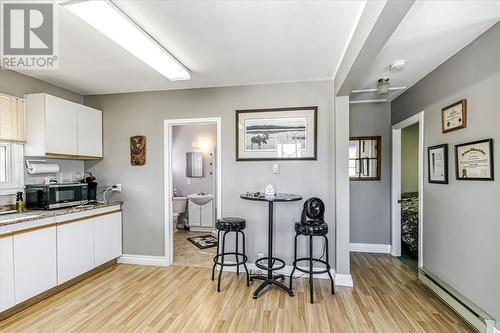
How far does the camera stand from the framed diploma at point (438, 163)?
2592 mm

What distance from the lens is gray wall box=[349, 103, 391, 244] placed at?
161 inches

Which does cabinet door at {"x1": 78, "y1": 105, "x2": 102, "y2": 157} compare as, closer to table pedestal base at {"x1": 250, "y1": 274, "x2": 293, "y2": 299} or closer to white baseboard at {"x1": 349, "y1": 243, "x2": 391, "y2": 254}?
table pedestal base at {"x1": 250, "y1": 274, "x2": 293, "y2": 299}

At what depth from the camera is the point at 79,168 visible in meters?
3.71

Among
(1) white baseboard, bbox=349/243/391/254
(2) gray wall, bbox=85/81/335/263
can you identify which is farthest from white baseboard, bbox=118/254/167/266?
(1) white baseboard, bbox=349/243/391/254

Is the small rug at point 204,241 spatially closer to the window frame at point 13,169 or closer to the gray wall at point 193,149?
the gray wall at point 193,149

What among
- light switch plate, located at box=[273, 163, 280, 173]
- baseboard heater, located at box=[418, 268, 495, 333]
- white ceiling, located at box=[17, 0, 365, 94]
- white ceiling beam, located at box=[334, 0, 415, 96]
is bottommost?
baseboard heater, located at box=[418, 268, 495, 333]

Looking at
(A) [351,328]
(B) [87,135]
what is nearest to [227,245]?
(A) [351,328]

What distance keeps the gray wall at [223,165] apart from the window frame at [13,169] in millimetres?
913

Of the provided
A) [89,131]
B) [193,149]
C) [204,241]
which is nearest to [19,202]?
[89,131]

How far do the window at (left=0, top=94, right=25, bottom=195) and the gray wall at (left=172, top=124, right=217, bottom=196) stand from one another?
3191mm

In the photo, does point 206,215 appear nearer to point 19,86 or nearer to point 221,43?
point 19,86

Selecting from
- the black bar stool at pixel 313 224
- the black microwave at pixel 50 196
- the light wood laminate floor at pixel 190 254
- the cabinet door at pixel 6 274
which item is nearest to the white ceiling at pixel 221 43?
the black microwave at pixel 50 196

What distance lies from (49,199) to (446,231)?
430 cm

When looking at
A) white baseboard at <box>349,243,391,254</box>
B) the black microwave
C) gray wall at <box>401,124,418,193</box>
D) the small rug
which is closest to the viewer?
the black microwave
